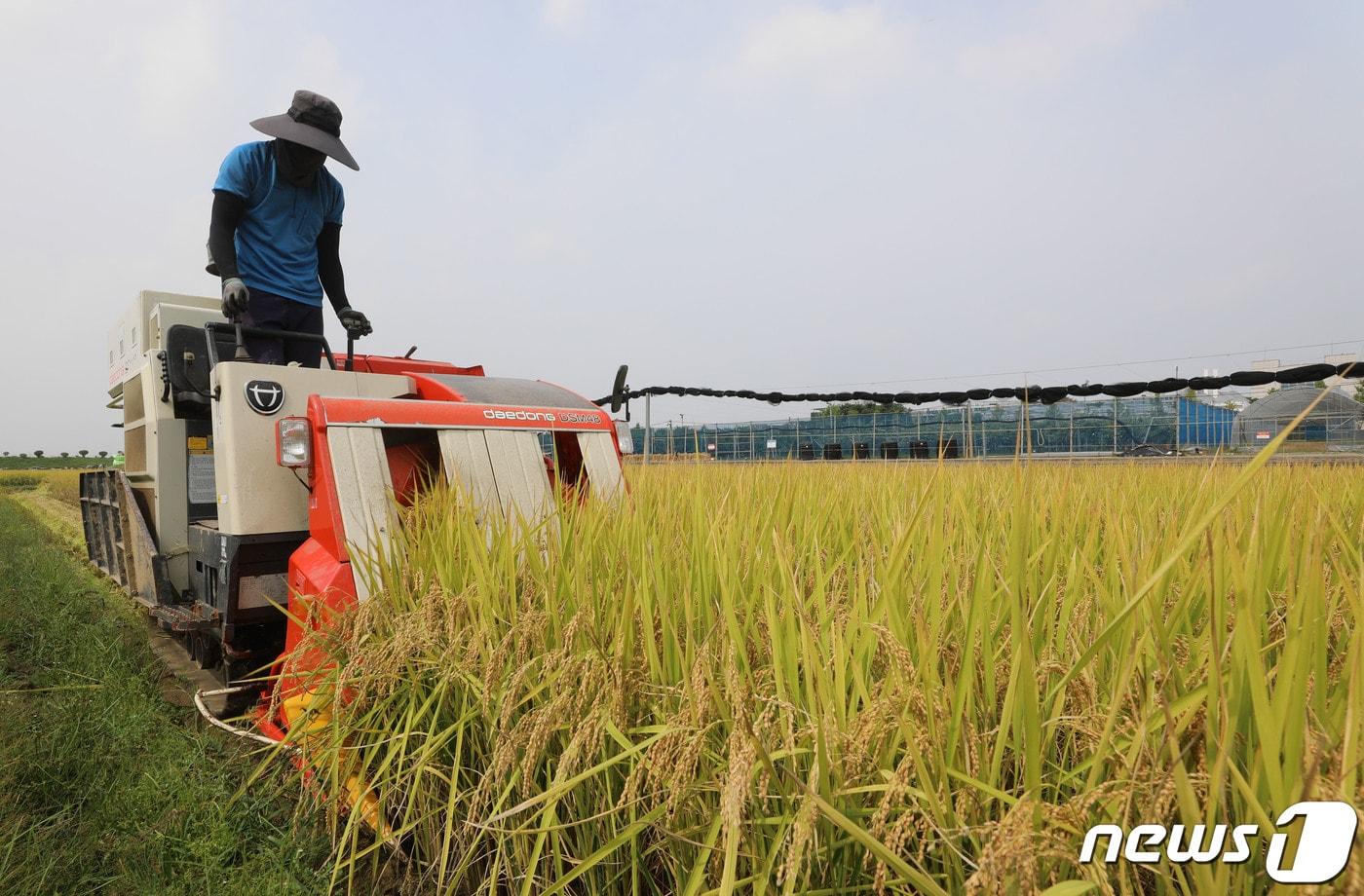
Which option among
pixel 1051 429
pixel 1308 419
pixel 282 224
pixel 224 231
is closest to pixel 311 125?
pixel 282 224

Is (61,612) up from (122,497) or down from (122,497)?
down

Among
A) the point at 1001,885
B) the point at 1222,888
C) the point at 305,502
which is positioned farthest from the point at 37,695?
the point at 1222,888

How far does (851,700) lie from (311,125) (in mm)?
3655

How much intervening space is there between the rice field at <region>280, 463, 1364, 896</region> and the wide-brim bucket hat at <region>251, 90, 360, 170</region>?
2.16 meters

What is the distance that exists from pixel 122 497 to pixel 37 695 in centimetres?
111

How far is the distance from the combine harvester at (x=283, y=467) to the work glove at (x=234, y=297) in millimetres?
84

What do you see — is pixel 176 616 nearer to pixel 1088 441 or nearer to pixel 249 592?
pixel 249 592

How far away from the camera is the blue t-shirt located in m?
3.39

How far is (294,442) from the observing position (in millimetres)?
2605

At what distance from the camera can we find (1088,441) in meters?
20.0

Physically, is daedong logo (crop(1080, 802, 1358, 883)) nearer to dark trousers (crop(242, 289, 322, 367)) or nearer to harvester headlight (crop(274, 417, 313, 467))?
harvester headlight (crop(274, 417, 313, 467))

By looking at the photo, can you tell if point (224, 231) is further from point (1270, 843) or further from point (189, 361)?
point (1270, 843)

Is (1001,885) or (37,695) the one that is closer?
(1001,885)

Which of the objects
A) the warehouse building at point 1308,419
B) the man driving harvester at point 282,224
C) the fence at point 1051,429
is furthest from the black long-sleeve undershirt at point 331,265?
the warehouse building at point 1308,419
